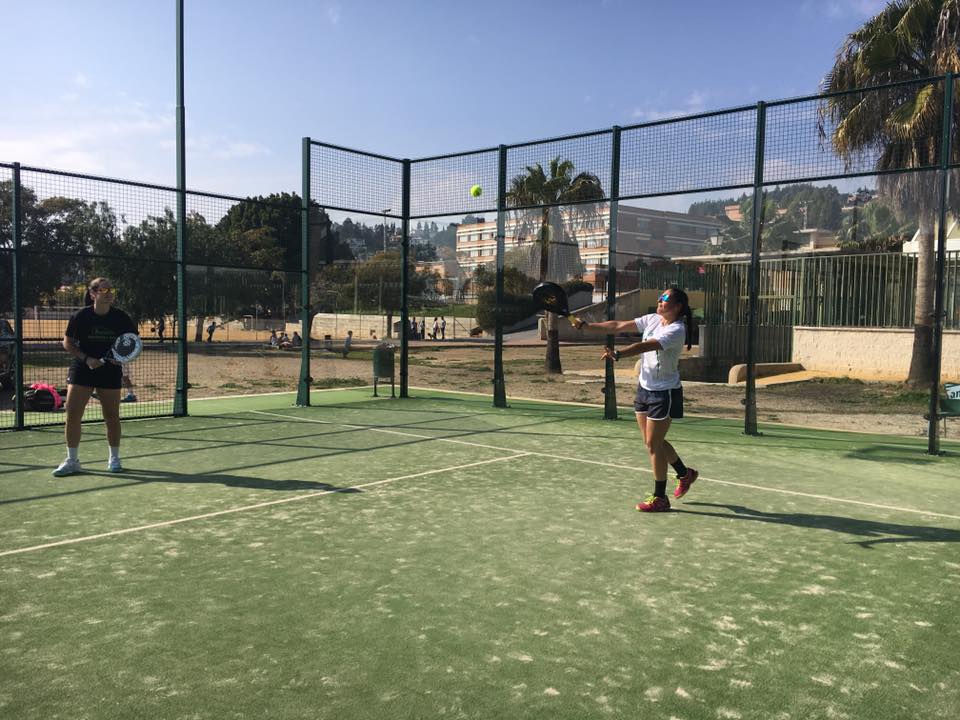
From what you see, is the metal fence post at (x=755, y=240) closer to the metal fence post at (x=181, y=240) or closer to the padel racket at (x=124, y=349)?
the padel racket at (x=124, y=349)

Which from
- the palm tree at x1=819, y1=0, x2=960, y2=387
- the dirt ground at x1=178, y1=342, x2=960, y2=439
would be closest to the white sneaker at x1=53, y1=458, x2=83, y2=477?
the dirt ground at x1=178, y1=342, x2=960, y2=439

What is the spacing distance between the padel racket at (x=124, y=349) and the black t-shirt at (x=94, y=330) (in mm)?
46

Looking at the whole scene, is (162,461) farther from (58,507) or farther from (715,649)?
(715,649)

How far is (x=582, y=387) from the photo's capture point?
829 inches

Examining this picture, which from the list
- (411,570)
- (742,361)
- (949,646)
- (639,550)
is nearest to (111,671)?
(411,570)

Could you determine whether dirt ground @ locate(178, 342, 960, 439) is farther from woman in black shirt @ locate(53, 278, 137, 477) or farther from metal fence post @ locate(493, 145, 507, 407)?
woman in black shirt @ locate(53, 278, 137, 477)

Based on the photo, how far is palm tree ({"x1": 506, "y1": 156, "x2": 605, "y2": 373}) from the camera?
13148mm

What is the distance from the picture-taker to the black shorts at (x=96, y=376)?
301 inches

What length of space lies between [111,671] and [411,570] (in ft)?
6.35

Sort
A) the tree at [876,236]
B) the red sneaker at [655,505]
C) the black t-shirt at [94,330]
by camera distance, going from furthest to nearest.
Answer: the tree at [876,236]
the black t-shirt at [94,330]
the red sneaker at [655,505]

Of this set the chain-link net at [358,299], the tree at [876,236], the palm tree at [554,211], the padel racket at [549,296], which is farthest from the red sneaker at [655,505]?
the chain-link net at [358,299]

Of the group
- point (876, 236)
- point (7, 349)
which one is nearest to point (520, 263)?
point (7, 349)

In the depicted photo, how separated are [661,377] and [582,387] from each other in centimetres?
1469

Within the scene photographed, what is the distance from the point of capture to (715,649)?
388cm
